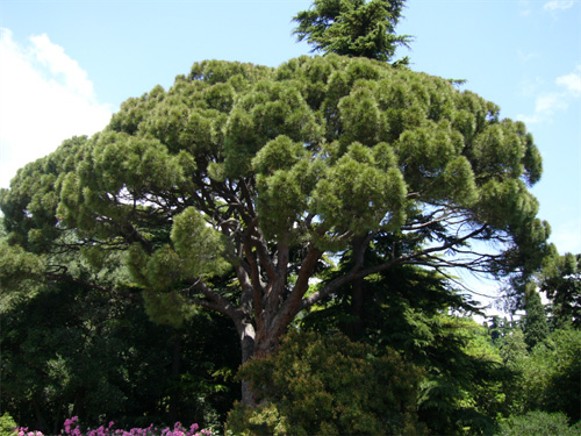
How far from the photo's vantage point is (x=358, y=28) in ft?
34.2

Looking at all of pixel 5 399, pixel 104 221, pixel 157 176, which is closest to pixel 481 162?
pixel 157 176

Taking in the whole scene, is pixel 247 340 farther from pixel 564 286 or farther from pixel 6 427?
pixel 564 286

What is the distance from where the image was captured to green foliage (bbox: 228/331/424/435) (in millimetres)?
5434

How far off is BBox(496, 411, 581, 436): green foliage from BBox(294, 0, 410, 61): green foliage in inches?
295

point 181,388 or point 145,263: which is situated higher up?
point 145,263

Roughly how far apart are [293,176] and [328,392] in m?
2.78

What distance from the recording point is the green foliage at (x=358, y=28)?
10.1 m

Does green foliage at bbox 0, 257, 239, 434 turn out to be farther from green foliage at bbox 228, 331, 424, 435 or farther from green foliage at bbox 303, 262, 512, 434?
green foliage at bbox 228, 331, 424, 435

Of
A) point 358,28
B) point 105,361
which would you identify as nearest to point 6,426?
point 105,361

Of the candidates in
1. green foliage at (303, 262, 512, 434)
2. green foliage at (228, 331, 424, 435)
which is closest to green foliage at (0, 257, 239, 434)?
green foliage at (303, 262, 512, 434)

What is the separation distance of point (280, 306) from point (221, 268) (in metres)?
1.64

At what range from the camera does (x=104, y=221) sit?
8336mm

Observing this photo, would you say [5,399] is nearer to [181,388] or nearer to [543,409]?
[181,388]

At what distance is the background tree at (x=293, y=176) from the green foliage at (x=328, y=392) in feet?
4.96
